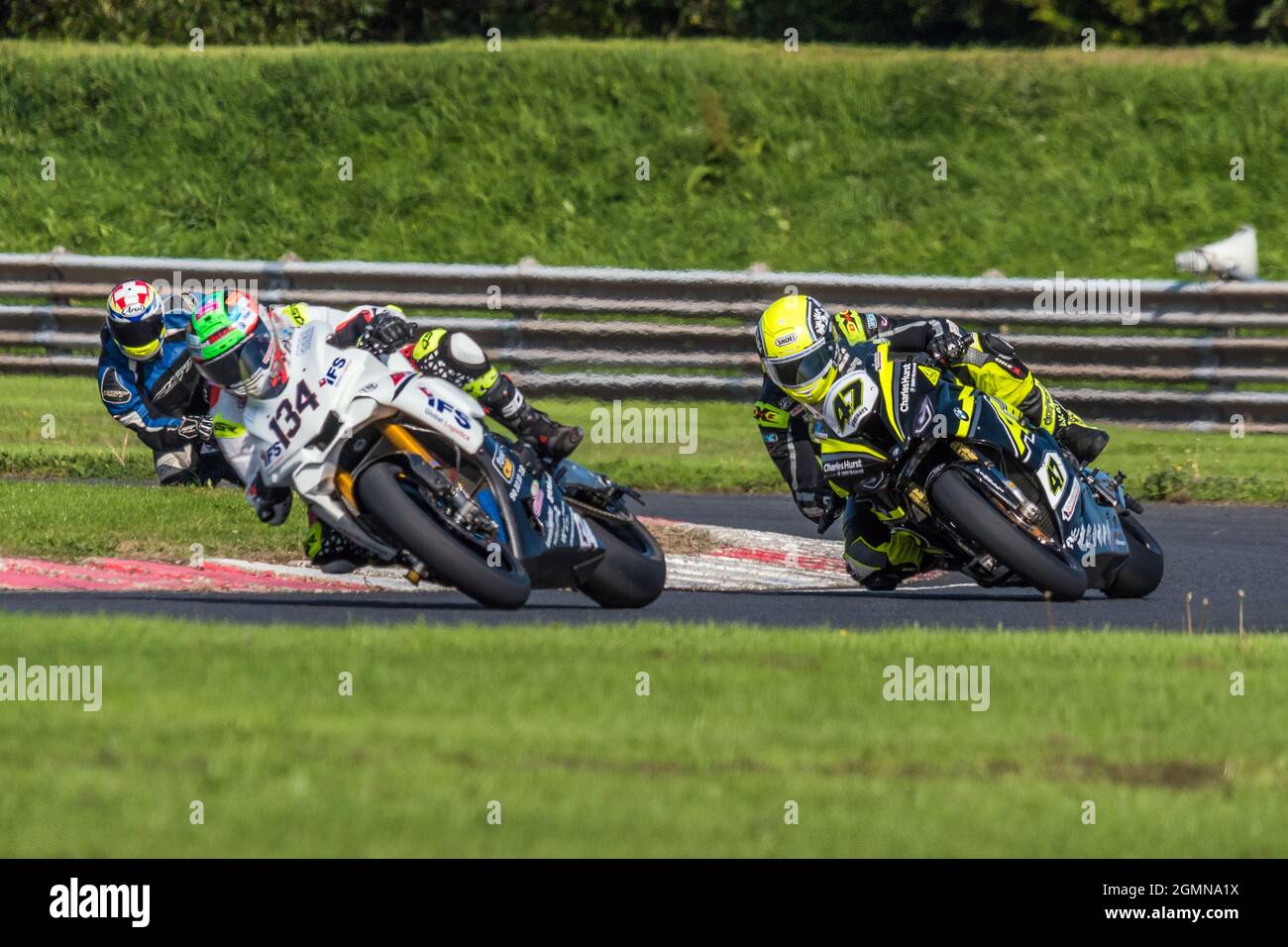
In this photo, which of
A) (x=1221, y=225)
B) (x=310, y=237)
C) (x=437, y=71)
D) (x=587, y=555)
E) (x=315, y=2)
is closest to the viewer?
(x=587, y=555)

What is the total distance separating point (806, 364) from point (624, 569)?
1270mm

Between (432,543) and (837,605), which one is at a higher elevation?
(432,543)

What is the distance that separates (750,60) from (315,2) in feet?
18.9

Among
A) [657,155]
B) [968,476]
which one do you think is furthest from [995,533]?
[657,155]

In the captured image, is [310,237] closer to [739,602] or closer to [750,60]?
[750,60]

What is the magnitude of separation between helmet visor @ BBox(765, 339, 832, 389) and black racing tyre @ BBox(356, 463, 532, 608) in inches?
73.8

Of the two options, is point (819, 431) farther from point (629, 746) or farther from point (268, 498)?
point (629, 746)

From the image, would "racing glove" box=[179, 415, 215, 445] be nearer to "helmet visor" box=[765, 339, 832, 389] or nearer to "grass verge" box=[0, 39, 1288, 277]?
"helmet visor" box=[765, 339, 832, 389]

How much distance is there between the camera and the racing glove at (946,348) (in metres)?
9.98

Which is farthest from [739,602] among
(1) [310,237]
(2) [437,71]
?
(2) [437,71]

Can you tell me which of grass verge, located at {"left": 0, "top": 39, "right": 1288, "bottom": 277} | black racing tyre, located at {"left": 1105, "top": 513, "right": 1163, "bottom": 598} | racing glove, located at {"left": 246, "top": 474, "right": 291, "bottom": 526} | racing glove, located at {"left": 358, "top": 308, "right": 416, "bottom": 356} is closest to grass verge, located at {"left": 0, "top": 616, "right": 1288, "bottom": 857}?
racing glove, located at {"left": 246, "top": 474, "right": 291, "bottom": 526}

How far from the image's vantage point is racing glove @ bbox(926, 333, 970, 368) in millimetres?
9984

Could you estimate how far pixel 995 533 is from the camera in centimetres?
930
